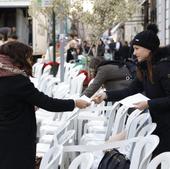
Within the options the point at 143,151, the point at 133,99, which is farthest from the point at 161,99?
the point at 143,151

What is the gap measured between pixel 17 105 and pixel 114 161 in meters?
0.92

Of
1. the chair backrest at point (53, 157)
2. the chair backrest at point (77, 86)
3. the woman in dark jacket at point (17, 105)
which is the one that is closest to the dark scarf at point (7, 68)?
the woman in dark jacket at point (17, 105)

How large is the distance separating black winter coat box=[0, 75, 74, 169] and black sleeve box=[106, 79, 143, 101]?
1161 mm

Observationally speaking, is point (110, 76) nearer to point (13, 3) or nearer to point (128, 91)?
point (128, 91)

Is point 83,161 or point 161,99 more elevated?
point 161,99

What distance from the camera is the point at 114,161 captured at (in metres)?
4.84

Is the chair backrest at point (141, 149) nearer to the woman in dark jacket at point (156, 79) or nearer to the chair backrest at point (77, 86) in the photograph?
the woman in dark jacket at point (156, 79)

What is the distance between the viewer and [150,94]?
5109mm

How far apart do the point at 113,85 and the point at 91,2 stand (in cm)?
656

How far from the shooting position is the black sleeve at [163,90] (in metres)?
4.90

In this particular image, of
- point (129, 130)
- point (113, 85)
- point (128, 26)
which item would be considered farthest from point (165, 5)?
point (128, 26)

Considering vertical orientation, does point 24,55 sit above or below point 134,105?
above

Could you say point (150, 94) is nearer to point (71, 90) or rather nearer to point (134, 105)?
point (134, 105)

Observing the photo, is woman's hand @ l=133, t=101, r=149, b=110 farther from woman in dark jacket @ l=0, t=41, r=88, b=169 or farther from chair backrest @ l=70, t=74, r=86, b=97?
chair backrest @ l=70, t=74, r=86, b=97
